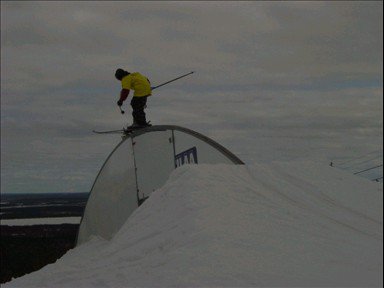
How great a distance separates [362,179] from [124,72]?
8.10 meters

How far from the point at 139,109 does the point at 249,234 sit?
28.1ft

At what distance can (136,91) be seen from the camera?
16.2 metres

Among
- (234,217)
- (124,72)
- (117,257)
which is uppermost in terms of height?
(124,72)

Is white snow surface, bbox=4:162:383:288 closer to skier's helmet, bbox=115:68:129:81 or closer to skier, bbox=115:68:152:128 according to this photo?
skier, bbox=115:68:152:128

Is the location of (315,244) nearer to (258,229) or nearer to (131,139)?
(258,229)

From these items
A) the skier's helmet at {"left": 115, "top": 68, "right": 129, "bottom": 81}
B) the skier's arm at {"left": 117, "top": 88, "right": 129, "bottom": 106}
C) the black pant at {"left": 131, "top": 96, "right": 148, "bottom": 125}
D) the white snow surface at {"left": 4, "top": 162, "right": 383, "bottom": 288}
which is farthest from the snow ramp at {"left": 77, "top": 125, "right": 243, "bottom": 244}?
the white snow surface at {"left": 4, "top": 162, "right": 383, "bottom": 288}

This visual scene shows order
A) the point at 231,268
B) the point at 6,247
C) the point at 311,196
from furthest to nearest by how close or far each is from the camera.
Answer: the point at 6,247 < the point at 311,196 < the point at 231,268

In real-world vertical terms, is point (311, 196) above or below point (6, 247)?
above

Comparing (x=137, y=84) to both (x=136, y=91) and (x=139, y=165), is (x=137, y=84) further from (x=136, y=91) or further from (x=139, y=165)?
(x=139, y=165)

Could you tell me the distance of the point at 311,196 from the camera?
10.7m

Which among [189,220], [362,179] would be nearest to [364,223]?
[362,179]

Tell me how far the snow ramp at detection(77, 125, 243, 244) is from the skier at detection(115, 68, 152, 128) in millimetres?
637

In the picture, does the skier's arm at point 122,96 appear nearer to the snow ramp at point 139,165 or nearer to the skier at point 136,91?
the skier at point 136,91

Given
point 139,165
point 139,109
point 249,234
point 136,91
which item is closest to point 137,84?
point 136,91
